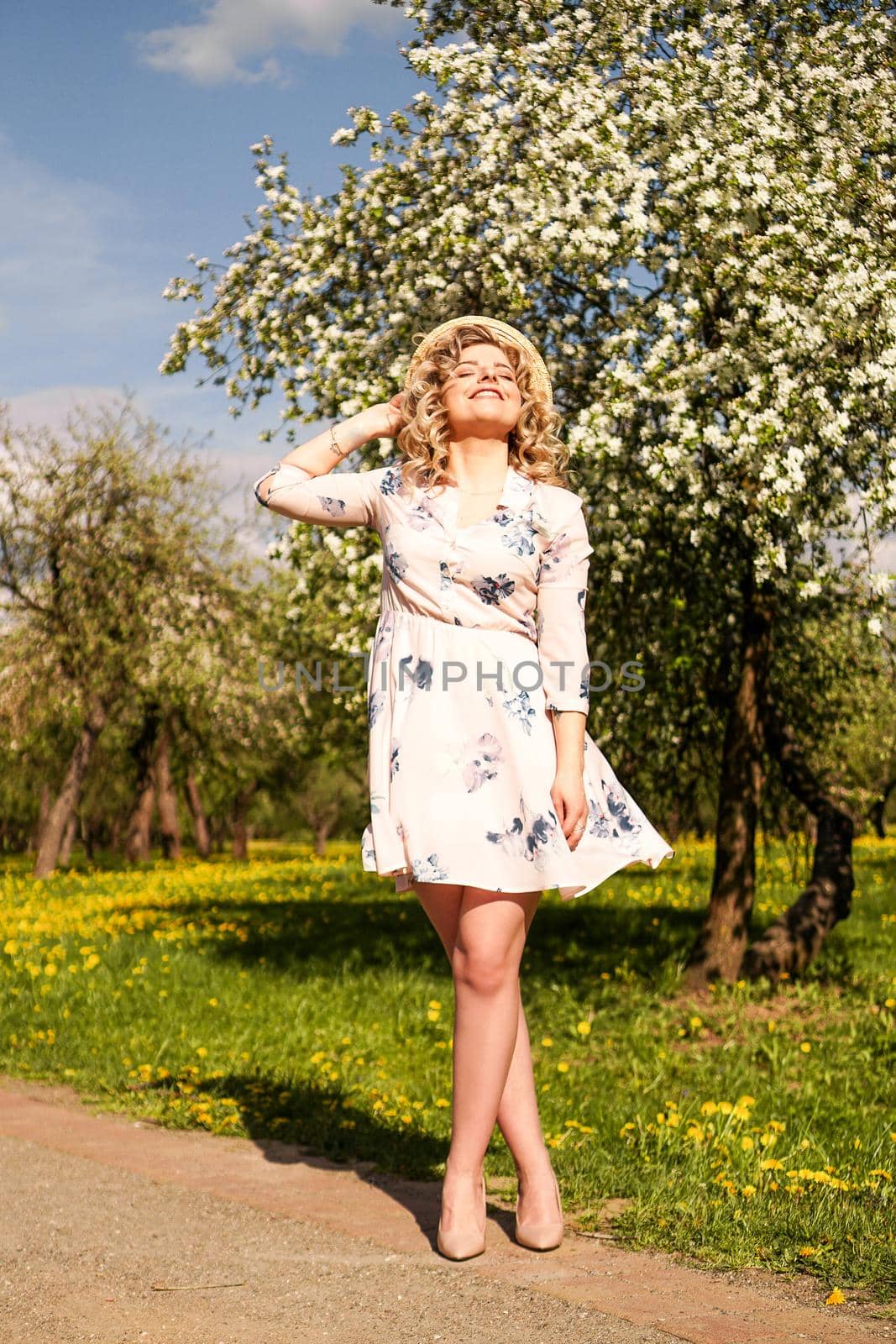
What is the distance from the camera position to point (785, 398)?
637 cm

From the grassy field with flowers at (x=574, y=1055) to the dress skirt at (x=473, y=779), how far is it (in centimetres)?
112

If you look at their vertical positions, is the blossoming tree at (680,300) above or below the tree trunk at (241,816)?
above

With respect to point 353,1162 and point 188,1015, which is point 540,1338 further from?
point 188,1015

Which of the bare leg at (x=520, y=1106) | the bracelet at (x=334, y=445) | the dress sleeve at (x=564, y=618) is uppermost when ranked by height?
the bracelet at (x=334, y=445)

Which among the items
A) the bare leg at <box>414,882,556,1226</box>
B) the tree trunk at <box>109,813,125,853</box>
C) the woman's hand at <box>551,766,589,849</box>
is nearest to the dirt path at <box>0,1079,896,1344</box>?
the bare leg at <box>414,882,556,1226</box>

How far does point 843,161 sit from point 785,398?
1.59 m

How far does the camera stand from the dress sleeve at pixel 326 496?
356 cm

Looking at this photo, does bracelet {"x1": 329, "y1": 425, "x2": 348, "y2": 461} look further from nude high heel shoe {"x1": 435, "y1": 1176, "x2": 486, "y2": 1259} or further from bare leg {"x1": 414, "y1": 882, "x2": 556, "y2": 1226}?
nude high heel shoe {"x1": 435, "y1": 1176, "x2": 486, "y2": 1259}

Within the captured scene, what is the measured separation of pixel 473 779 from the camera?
10.6ft

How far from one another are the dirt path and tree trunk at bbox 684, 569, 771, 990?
4.46 m

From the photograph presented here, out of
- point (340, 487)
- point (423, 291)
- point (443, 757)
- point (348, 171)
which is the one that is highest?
point (348, 171)

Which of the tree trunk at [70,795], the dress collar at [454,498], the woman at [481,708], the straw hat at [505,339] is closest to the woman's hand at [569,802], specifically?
the woman at [481,708]

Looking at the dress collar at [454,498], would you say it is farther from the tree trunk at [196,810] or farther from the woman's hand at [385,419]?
the tree trunk at [196,810]

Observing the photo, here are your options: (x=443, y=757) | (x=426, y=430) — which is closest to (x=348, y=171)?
(x=426, y=430)
